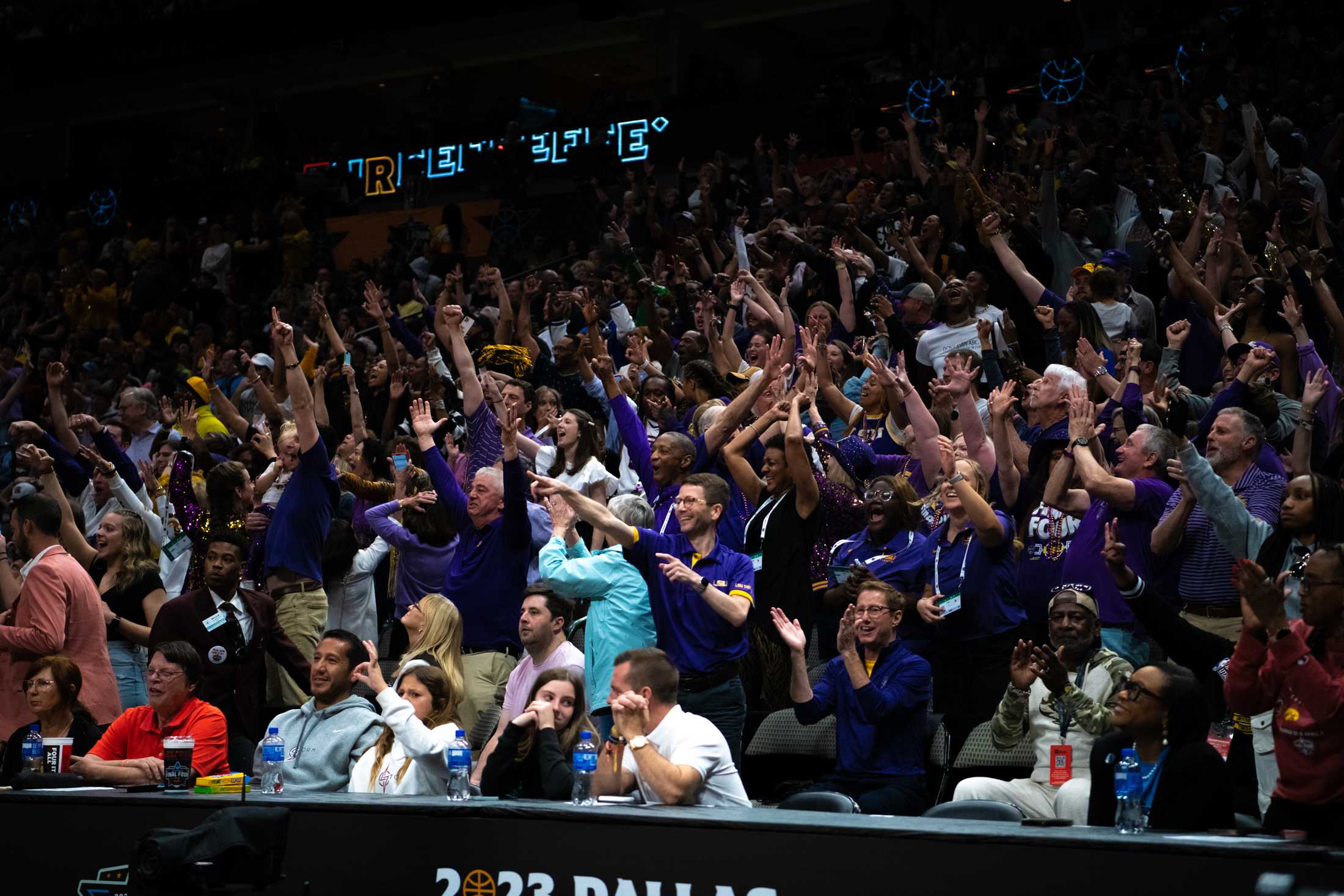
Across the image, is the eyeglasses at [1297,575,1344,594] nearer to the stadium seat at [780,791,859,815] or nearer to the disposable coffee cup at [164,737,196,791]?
the stadium seat at [780,791,859,815]

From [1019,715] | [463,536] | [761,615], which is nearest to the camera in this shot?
[1019,715]

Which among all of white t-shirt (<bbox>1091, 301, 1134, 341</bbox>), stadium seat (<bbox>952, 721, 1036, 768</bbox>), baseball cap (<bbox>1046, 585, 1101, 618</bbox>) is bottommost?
stadium seat (<bbox>952, 721, 1036, 768</bbox>)

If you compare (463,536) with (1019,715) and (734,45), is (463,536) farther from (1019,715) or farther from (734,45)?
(734,45)

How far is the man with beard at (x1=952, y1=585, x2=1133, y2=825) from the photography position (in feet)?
16.9

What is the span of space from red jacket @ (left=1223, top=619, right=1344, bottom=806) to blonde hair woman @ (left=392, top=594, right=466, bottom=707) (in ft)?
10.2

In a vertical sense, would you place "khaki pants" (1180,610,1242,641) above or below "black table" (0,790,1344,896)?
above

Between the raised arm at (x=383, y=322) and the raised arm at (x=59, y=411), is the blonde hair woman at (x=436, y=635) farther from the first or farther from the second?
the raised arm at (x=383, y=322)

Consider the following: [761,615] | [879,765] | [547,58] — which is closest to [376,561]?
[761,615]

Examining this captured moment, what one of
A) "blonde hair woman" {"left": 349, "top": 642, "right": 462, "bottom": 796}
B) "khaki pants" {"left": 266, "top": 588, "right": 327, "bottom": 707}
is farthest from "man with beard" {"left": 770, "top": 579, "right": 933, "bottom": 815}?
"khaki pants" {"left": 266, "top": 588, "right": 327, "bottom": 707}

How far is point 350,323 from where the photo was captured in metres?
13.6

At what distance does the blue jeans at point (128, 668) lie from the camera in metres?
7.31

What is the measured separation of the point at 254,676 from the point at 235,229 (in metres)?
12.6

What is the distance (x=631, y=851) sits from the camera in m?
4.02

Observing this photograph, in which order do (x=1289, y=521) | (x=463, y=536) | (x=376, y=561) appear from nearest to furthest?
1. (x=1289, y=521)
2. (x=463, y=536)
3. (x=376, y=561)
